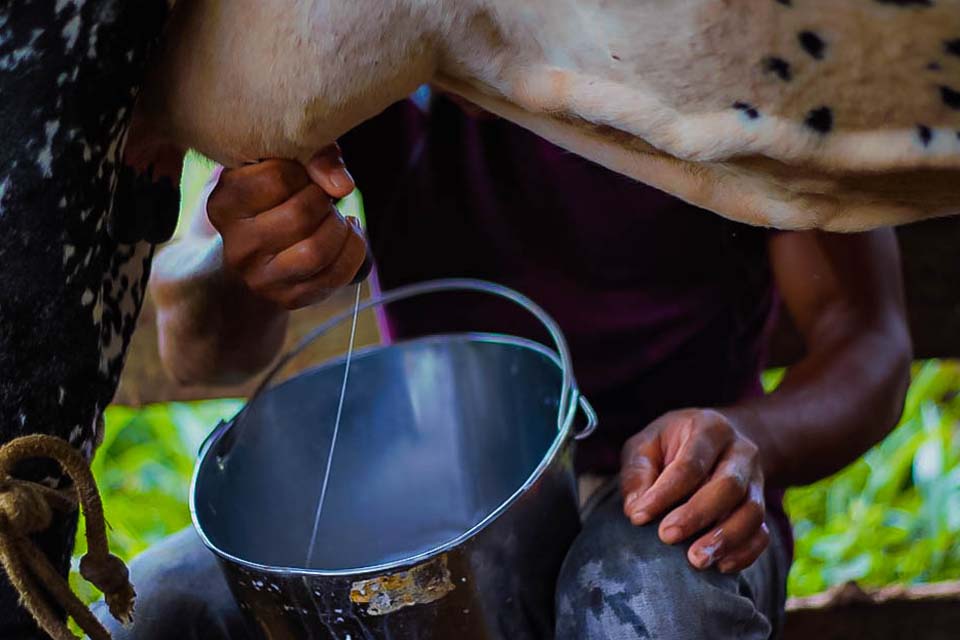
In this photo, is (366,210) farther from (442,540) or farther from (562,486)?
(562,486)

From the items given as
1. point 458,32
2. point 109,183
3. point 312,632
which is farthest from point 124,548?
point 458,32

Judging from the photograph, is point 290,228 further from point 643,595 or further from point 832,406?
point 832,406

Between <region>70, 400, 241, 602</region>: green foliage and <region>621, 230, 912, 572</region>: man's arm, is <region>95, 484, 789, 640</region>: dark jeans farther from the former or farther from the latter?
<region>70, 400, 241, 602</region>: green foliage

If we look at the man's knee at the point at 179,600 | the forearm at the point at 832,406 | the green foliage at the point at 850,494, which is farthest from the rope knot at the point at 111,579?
the green foliage at the point at 850,494

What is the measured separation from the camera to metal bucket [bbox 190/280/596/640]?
2.43ft

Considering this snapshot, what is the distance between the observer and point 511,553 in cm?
72

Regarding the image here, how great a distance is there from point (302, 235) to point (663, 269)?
Result: 1.50 feet

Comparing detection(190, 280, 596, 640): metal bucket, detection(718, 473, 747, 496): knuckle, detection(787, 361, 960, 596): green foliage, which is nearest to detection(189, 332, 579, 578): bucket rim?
detection(190, 280, 596, 640): metal bucket

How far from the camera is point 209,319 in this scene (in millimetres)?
1015

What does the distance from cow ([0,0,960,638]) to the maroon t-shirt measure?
43 cm

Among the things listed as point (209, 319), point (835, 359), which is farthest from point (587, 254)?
point (209, 319)

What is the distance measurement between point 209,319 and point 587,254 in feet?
1.09

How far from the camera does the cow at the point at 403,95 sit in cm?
50

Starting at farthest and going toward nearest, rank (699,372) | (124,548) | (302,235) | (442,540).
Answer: (124,548), (699,372), (442,540), (302,235)
